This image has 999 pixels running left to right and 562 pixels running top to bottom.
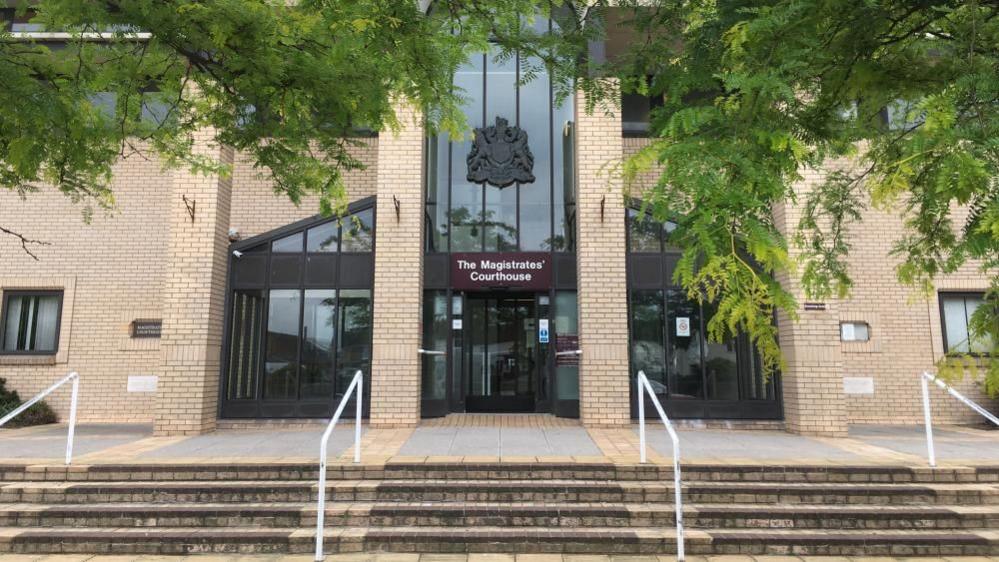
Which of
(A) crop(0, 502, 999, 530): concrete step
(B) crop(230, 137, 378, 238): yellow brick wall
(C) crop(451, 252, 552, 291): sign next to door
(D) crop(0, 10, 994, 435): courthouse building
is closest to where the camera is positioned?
(A) crop(0, 502, 999, 530): concrete step

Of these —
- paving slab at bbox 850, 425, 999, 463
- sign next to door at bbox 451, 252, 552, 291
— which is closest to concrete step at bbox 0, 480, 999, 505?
paving slab at bbox 850, 425, 999, 463

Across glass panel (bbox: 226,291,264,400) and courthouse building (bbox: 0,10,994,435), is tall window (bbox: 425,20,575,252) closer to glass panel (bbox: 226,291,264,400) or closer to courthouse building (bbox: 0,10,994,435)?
courthouse building (bbox: 0,10,994,435)

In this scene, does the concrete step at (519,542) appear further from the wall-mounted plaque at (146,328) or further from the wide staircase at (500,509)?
the wall-mounted plaque at (146,328)

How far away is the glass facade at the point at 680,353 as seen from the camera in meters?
9.54

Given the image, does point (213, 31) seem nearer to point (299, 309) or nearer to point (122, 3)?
point (122, 3)

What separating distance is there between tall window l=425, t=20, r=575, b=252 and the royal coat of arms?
126 mm

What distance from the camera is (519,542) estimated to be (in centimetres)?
494

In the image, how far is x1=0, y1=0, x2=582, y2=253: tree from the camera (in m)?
4.00

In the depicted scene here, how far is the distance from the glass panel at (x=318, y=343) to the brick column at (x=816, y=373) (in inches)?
295

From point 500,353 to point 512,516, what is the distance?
17.8 ft

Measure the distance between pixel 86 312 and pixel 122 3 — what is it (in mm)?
8949

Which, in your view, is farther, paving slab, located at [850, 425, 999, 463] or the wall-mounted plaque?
the wall-mounted plaque

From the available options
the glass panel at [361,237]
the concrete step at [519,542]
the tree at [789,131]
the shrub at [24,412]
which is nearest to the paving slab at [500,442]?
the concrete step at [519,542]

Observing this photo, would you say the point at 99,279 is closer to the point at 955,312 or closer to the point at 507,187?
the point at 507,187
